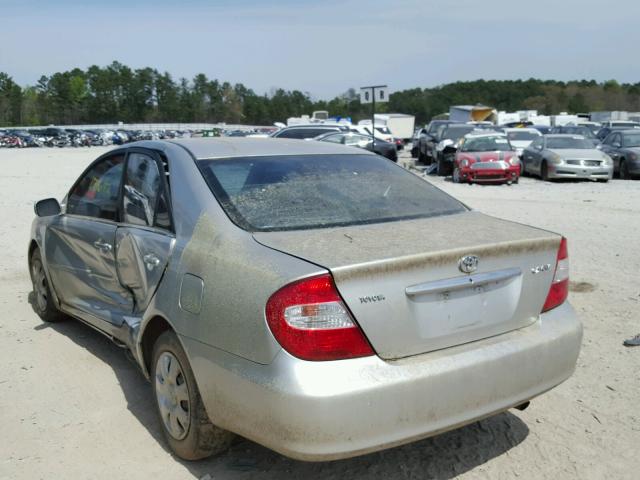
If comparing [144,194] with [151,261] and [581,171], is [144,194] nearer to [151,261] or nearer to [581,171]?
[151,261]

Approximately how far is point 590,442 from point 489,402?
910 millimetres

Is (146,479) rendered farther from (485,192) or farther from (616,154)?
(616,154)

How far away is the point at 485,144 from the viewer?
18688 millimetres

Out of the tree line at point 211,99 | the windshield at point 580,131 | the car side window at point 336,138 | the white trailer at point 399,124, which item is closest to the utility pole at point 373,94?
the car side window at point 336,138

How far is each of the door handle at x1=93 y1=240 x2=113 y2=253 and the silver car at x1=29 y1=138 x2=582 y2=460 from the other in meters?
0.04

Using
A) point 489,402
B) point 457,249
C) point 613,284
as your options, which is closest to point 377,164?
point 457,249

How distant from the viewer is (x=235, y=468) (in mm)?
3186

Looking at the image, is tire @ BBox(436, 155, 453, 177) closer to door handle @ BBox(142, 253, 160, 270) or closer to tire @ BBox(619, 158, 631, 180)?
tire @ BBox(619, 158, 631, 180)

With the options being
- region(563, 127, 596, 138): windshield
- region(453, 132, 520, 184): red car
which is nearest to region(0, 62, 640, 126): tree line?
region(563, 127, 596, 138): windshield

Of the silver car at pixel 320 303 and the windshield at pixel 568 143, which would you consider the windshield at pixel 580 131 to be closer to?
the windshield at pixel 568 143

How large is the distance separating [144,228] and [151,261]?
30 centimetres

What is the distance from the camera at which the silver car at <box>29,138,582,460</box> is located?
2555 mm

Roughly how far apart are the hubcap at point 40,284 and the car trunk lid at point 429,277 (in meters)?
3.25

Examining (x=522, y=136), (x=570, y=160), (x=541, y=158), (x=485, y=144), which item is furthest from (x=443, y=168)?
(x=522, y=136)
